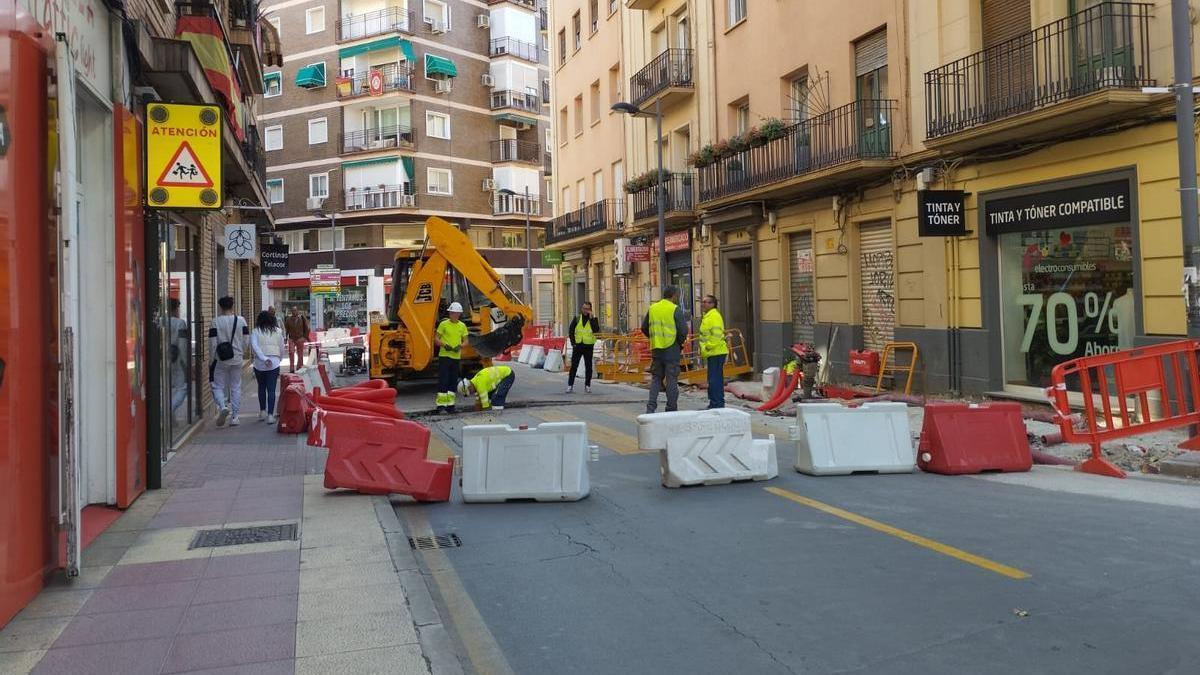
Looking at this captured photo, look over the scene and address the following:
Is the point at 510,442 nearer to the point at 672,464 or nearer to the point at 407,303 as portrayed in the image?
the point at 672,464

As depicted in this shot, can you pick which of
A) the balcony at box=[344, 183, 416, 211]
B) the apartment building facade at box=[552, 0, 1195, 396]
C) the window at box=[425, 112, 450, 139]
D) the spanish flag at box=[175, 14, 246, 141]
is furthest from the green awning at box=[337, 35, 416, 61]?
the spanish flag at box=[175, 14, 246, 141]

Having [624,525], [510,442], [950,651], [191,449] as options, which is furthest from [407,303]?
[950,651]

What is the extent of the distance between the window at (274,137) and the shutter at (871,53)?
44.7 meters

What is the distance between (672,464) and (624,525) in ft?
4.54

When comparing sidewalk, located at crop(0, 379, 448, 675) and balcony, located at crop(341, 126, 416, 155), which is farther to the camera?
balcony, located at crop(341, 126, 416, 155)

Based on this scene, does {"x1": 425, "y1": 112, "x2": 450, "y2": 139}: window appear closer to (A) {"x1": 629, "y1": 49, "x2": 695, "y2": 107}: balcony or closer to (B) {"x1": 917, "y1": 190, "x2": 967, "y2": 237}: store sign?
(A) {"x1": 629, "y1": 49, "x2": 695, "y2": 107}: balcony

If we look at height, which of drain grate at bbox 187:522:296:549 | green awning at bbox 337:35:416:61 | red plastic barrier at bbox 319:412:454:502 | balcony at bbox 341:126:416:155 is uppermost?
green awning at bbox 337:35:416:61

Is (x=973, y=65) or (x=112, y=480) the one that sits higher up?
(x=973, y=65)

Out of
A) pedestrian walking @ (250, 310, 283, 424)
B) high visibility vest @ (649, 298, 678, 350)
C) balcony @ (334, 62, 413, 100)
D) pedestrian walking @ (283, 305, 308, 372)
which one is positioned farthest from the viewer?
balcony @ (334, 62, 413, 100)

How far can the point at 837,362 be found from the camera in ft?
59.7

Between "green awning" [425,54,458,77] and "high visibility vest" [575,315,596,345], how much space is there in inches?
1470

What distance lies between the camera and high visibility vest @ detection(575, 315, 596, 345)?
59.2ft

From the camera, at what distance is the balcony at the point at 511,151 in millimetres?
55344

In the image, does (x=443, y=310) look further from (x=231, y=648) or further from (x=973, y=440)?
(x=231, y=648)
